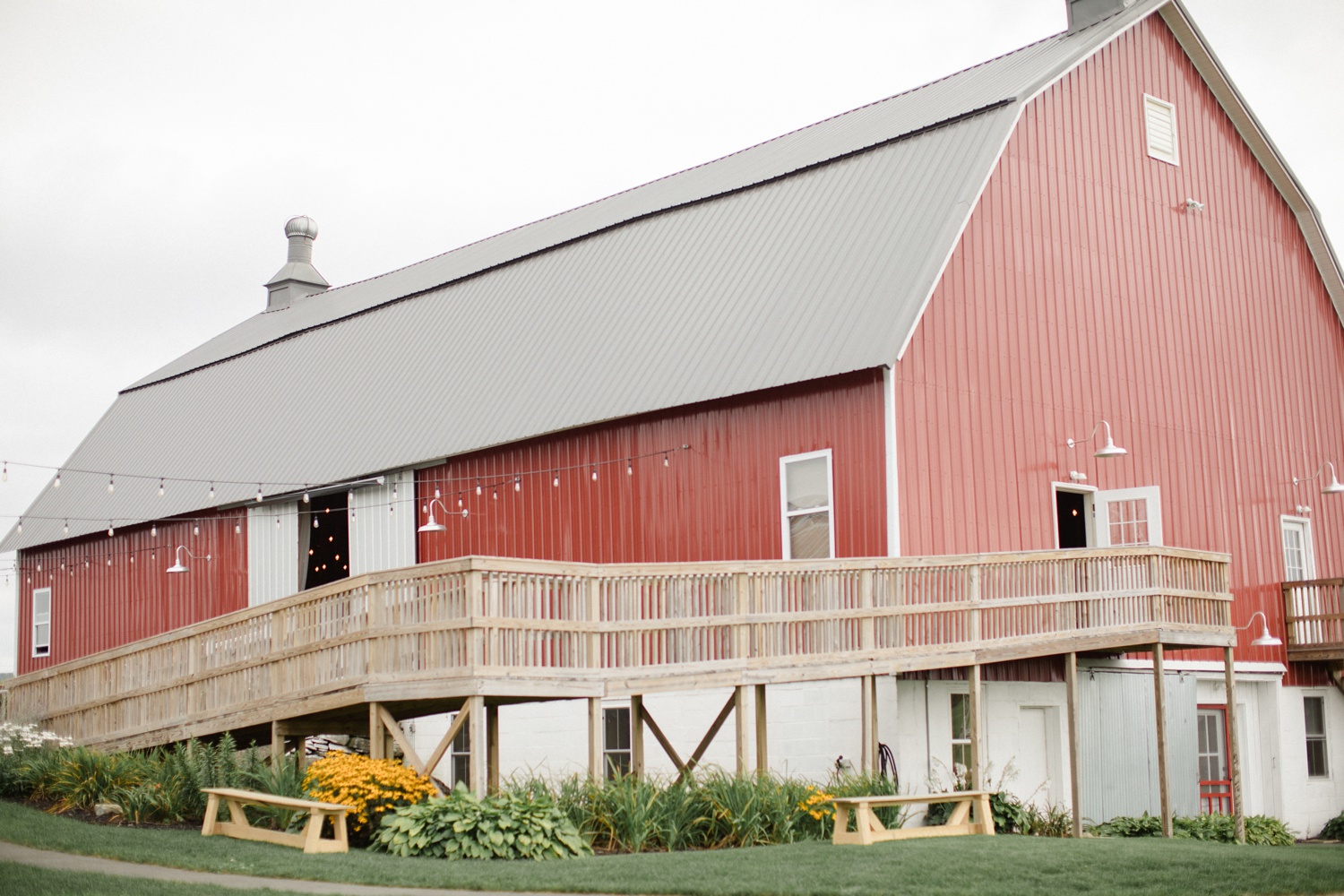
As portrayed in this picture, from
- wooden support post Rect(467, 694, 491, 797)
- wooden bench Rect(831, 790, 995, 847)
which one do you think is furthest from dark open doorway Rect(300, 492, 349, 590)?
wooden bench Rect(831, 790, 995, 847)

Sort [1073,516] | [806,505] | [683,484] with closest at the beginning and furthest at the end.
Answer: [806,505], [683,484], [1073,516]

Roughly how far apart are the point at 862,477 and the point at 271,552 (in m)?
13.2

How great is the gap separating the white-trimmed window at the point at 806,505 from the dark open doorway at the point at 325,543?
10.5 m

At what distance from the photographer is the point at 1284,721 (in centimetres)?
2545

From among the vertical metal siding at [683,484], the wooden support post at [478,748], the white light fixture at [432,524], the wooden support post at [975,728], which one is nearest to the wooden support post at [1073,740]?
the wooden support post at [975,728]

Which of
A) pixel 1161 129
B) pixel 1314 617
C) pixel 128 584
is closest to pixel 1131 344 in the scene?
pixel 1161 129

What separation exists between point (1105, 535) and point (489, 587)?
10961 millimetres

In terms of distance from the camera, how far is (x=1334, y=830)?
998 inches

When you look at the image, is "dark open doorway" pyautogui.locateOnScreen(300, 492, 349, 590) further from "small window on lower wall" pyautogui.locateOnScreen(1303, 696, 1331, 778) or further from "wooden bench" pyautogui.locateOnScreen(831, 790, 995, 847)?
"small window on lower wall" pyautogui.locateOnScreen(1303, 696, 1331, 778)

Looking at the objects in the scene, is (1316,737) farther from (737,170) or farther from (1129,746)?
(737,170)

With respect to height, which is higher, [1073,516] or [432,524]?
[432,524]

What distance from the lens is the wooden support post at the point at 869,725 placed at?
1781cm

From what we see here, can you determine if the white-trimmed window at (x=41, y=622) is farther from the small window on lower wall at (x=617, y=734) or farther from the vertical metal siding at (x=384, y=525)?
the small window on lower wall at (x=617, y=734)

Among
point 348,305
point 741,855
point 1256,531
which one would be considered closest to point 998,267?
point 1256,531
